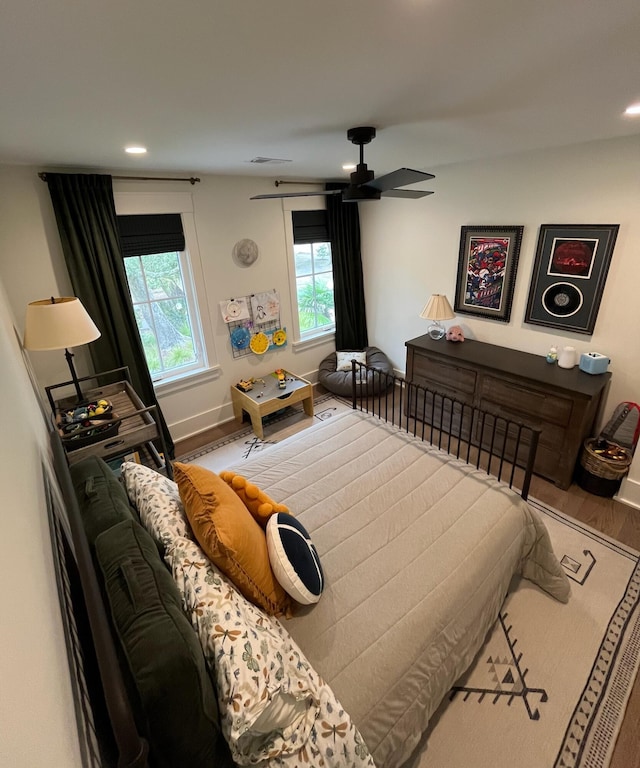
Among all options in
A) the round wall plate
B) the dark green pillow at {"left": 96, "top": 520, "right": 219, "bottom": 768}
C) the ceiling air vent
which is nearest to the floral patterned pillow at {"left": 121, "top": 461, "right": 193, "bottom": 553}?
the dark green pillow at {"left": 96, "top": 520, "right": 219, "bottom": 768}

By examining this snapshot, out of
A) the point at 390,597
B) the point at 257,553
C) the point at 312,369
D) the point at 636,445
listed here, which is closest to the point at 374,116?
the point at 257,553

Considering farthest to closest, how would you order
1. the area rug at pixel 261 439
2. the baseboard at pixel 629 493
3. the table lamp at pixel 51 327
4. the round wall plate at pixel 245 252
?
the round wall plate at pixel 245 252 → the area rug at pixel 261 439 → the baseboard at pixel 629 493 → the table lamp at pixel 51 327

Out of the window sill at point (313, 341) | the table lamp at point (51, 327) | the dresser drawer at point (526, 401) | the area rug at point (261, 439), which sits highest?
the table lamp at point (51, 327)

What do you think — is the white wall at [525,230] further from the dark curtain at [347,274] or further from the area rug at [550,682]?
the area rug at [550,682]

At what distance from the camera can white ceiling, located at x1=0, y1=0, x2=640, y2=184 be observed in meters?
0.92

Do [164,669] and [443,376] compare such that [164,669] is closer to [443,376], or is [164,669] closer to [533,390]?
[533,390]

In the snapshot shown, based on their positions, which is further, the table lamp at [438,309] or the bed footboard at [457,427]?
the table lamp at [438,309]

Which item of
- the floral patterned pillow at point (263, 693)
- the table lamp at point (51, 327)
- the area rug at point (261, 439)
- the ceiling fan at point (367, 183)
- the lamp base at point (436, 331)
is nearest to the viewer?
the floral patterned pillow at point (263, 693)

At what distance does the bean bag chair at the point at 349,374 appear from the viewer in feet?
14.3

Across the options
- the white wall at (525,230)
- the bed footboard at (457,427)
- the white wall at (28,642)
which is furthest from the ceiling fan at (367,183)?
the white wall at (28,642)

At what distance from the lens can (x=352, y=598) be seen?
1550 millimetres

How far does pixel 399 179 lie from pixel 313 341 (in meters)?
2.96

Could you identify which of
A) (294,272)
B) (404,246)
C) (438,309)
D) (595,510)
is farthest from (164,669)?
(404,246)

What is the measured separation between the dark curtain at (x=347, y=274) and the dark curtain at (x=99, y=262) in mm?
2363
